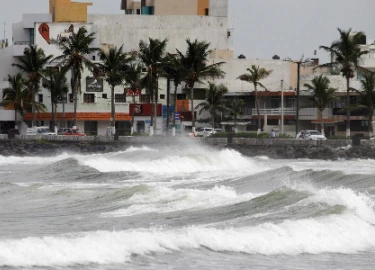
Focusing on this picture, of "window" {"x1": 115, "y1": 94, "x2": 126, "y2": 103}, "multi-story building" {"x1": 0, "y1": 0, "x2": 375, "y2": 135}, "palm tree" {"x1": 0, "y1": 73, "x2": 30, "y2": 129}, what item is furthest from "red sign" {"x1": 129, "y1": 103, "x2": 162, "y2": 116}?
"palm tree" {"x1": 0, "y1": 73, "x2": 30, "y2": 129}

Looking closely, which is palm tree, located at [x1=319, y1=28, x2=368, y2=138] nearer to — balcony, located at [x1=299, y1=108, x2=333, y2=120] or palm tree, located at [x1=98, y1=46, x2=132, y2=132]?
balcony, located at [x1=299, y1=108, x2=333, y2=120]

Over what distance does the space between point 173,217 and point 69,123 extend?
236ft

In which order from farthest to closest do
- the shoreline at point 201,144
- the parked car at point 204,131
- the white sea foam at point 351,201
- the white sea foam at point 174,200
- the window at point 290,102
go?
1. the window at point 290,102
2. the parked car at point 204,131
3. the shoreline at point 201,144
4. the white sea foam at point 174,200
5. the white sea foam at point 351,201

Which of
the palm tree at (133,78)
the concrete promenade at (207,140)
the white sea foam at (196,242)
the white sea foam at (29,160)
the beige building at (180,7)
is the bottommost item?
the white sea foam at (29,160)

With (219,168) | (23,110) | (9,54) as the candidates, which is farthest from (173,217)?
(9,54)

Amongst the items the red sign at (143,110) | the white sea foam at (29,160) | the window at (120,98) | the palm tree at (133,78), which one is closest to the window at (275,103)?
the red sign at (143,110)

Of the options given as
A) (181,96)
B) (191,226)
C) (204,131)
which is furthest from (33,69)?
(191,226)

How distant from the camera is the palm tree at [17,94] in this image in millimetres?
93688

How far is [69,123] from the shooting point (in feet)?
321

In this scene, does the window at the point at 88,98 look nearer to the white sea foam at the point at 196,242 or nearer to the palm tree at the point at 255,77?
the palm tree at the point at 255,77

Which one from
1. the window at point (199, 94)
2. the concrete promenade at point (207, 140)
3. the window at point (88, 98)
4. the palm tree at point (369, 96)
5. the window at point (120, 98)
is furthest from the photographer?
the window at point (199, 94)

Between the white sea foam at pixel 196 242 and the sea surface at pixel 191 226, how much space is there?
21 millimetres

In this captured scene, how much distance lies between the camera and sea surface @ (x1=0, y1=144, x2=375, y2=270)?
19.8 metres

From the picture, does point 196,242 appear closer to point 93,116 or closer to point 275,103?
point 93,116
